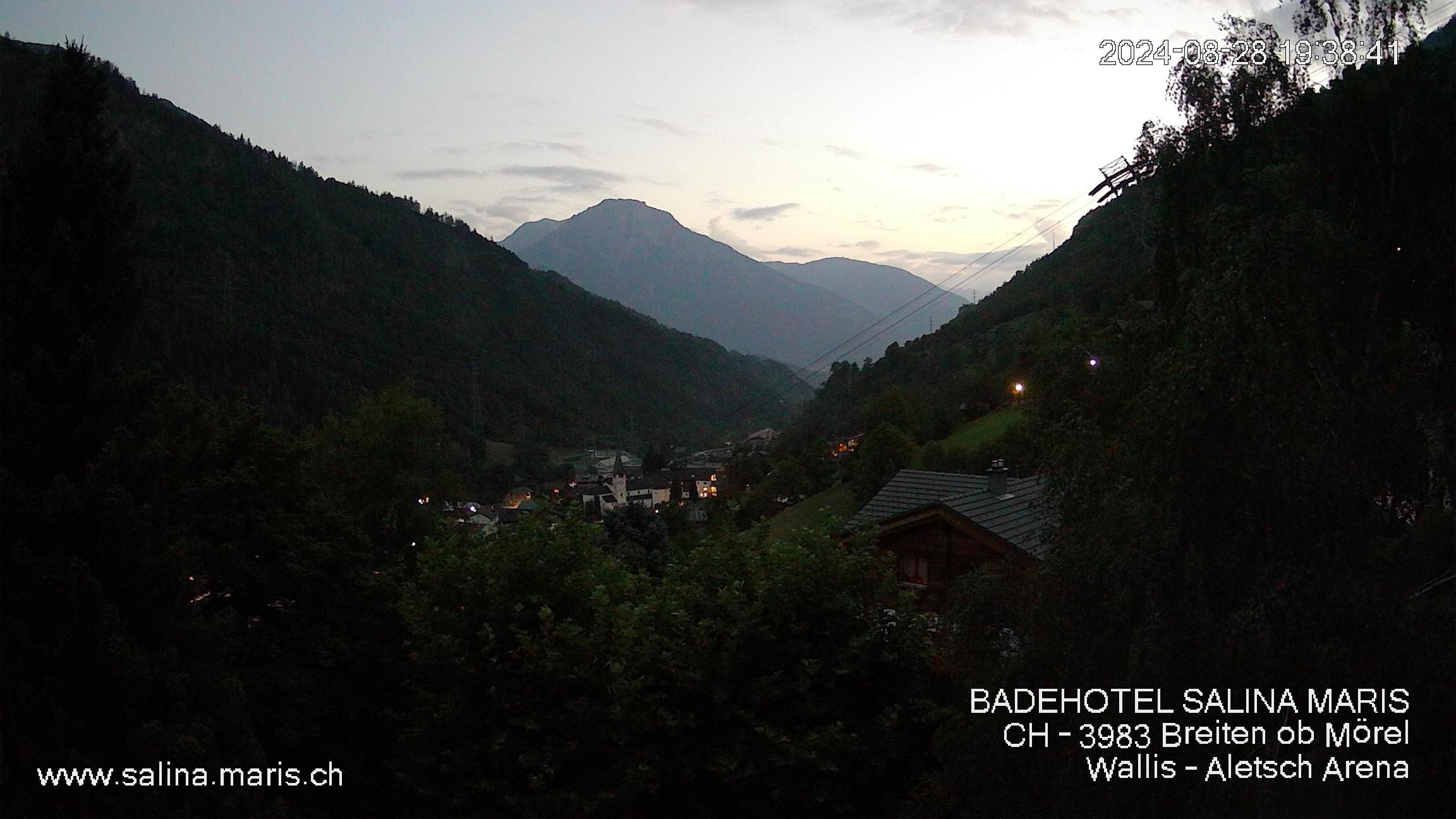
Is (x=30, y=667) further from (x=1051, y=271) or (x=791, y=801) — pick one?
(x=1051, y=271)

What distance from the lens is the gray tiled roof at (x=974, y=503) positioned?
1373 cm

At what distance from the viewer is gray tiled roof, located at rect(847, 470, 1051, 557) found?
13.7 m

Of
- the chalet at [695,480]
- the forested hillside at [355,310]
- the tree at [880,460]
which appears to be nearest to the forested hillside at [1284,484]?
the tree at [880,460]

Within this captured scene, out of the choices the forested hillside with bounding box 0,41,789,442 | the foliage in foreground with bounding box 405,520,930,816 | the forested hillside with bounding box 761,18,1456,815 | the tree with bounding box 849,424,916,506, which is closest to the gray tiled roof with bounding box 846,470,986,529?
the foliage in foreground with bounding box 405,520,930,816

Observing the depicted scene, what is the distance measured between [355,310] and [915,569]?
11150cm

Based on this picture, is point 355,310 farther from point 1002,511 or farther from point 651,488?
point 1002,511

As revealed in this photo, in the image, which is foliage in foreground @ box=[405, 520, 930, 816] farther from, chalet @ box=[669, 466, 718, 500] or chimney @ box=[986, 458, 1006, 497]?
chalet @ box=[669, 466, 718, 500]

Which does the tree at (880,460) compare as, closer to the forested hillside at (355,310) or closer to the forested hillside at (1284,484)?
the forested hillside at (1284,484)

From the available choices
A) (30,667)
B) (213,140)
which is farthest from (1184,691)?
(213,140)

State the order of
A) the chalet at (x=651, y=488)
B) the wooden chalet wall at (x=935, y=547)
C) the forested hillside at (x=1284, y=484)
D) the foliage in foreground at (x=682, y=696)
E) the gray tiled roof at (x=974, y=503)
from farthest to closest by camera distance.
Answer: the chalet at (x=651, y=488) < the wooden chalet wall at (x=935, y=547) < the gray tiled roof at (x=974, y=503) < the foliage in foreground at (x=682, y=696) < the forested hillside at (x=1284, y=484)

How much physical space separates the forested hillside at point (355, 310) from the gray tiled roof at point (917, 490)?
1907 inches

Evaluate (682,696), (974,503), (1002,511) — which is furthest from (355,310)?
(682,696)

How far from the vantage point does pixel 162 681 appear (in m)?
8.67

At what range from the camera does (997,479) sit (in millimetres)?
19500
